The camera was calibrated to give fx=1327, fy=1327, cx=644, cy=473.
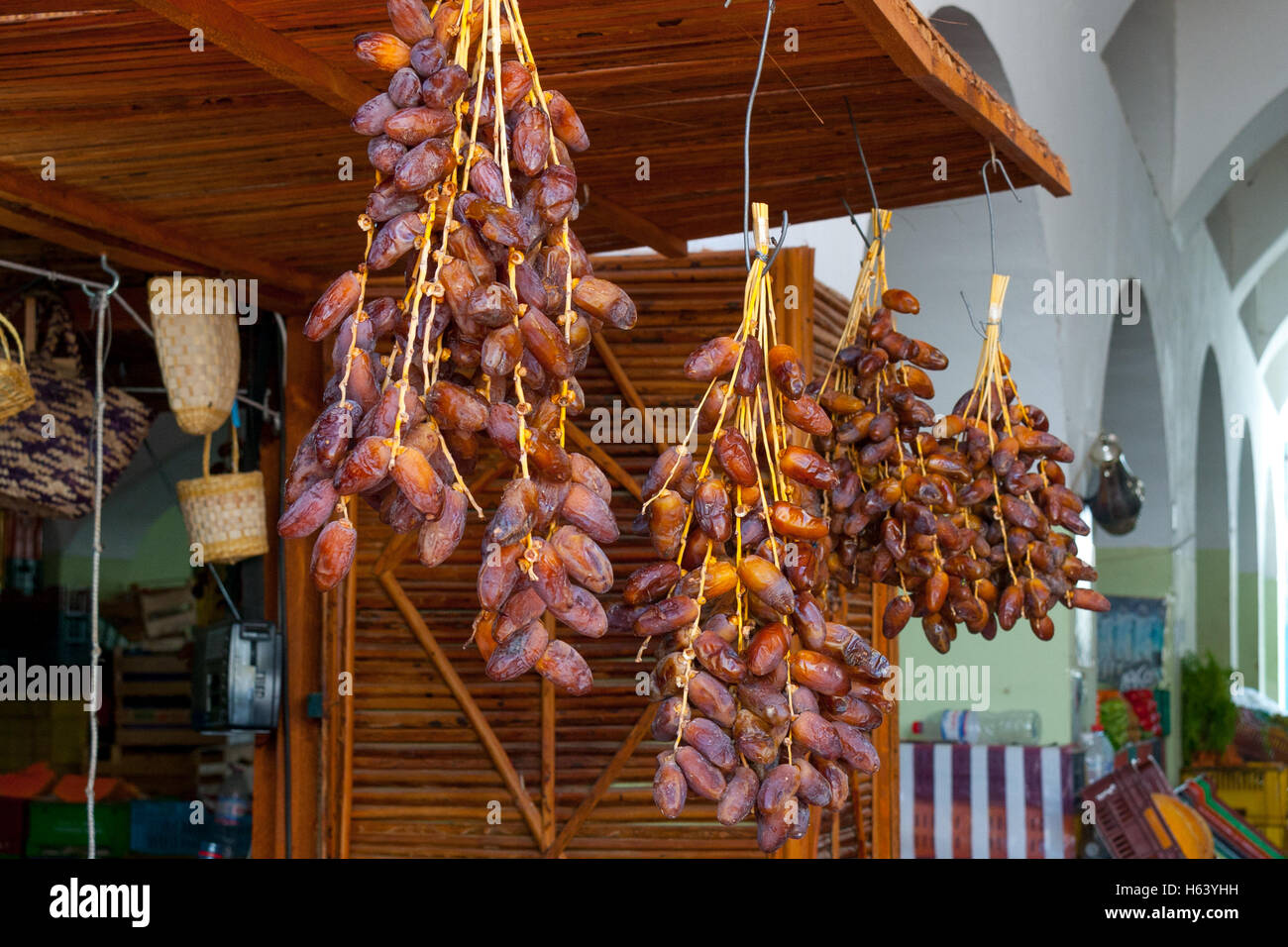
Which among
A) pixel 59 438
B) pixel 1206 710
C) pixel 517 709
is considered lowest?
pixel 1206 710

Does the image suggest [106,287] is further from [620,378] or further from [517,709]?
[517,709]

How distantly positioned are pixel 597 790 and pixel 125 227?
1903 mm

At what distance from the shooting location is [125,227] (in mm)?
2887

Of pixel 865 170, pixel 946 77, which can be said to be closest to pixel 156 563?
pixel 865 170

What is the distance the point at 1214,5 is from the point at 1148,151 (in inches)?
40.7

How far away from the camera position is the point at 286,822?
3.72 m

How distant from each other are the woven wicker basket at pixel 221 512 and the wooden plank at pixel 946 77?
2147 mm

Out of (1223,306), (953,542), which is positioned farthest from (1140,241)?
(953,542)

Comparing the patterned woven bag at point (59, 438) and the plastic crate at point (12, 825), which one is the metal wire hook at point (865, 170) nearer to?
the patterned woven bag at point (59, 438)

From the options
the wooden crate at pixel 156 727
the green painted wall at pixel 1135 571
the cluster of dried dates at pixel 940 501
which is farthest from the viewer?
the green painted wall at pixel 1135 571

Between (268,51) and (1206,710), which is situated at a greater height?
(268,51)

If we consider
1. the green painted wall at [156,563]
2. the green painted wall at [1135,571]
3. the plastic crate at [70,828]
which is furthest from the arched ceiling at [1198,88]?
the plastic crate at [70,828]

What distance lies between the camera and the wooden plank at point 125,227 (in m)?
2.62

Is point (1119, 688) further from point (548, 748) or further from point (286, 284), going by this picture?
point (286, 284)
